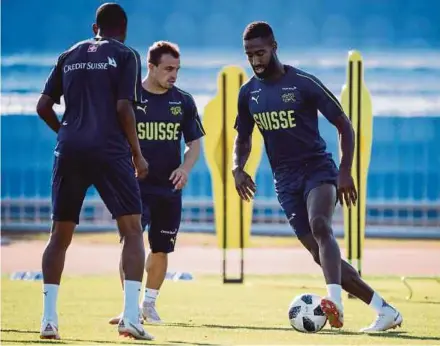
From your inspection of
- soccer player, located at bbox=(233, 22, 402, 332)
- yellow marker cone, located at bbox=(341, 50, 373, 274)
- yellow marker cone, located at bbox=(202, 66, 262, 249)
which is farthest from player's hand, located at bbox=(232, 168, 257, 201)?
yellow marker cone, located at bbox=(202, 66, 262, 249)

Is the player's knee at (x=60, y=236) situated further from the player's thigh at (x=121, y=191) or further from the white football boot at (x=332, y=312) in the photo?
the white football boot at (x=332, y=312)

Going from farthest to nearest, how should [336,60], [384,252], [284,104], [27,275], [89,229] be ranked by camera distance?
[336,60], [89,229], [384,252], [27,275], [284,104]

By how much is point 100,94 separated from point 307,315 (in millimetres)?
2022

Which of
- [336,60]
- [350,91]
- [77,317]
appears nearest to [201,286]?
[350,91]

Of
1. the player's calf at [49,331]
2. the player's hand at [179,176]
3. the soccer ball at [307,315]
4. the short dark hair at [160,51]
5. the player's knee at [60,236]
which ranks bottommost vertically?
the player's calf at [49,331]

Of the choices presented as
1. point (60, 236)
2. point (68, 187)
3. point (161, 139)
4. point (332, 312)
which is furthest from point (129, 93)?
point (161, 139)

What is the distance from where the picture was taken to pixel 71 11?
35.1m

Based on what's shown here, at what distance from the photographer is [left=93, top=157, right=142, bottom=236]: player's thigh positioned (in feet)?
25.2

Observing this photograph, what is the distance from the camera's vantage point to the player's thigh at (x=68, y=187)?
7.73 metres

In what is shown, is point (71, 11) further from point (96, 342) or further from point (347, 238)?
point (96, 342)

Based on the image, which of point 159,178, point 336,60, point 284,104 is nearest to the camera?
point 284,104

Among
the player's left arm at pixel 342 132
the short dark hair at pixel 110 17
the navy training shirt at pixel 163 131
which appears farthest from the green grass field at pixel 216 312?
the short dark hair at pixel 110 17

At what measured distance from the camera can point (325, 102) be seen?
8719 millimetres

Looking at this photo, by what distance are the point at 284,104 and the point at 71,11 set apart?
2695 cm
